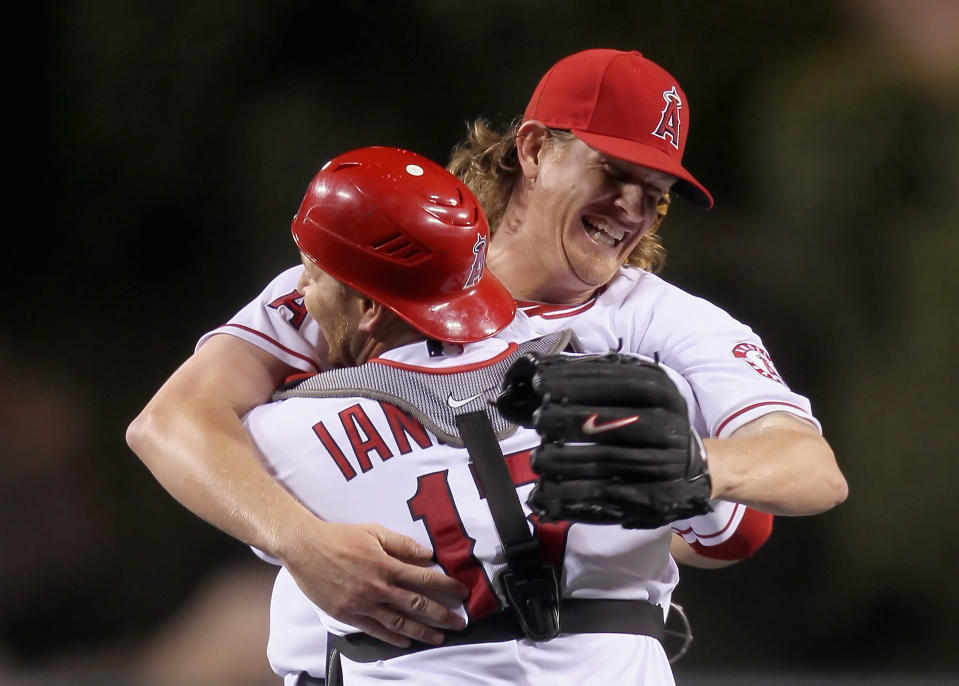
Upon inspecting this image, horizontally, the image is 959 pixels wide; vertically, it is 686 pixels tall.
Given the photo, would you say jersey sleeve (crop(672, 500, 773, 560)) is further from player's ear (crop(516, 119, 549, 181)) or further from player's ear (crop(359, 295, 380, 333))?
player's ear (crop(516, 119, 549, 181))

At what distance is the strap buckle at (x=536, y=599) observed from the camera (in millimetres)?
845

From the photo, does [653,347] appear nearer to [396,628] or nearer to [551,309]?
[551,309]

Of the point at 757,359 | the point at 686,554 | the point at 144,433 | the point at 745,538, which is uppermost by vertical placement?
the point at 757,359

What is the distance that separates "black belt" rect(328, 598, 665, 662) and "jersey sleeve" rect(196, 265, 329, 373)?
351 millimetres

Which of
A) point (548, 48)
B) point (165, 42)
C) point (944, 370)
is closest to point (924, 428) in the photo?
point (944, 370)

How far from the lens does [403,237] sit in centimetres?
96

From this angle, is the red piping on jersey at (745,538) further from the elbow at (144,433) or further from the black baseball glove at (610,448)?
the elbow at (144,433)

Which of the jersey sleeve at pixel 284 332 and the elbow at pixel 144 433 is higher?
the jersey sleeve at pixel 284 332

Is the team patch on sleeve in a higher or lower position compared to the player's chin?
higher

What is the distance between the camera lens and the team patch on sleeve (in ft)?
3.43

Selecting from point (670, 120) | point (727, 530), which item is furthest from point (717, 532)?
point (670, 120)

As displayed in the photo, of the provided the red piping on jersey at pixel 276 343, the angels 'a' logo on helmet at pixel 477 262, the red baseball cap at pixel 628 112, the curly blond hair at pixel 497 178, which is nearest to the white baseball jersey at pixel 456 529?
the angels 'a' logo on helmet at pixel 477 262

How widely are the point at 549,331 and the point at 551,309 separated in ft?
0.21

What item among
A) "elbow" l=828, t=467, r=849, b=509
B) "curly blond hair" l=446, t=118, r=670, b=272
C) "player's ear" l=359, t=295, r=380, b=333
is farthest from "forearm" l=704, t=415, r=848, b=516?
"curly blond hair" l=446, t=118, r=670, b=272
